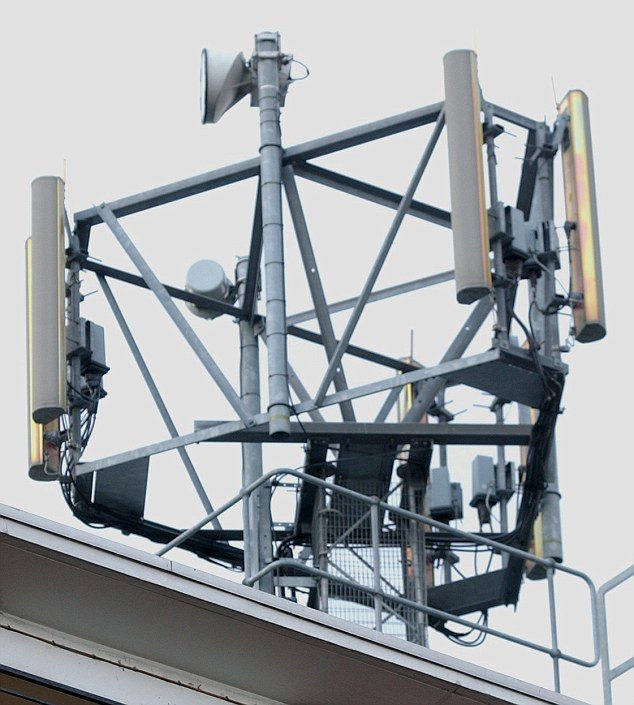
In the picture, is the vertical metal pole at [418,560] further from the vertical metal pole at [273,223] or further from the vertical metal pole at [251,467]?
the vertical metal pole at [273,223]

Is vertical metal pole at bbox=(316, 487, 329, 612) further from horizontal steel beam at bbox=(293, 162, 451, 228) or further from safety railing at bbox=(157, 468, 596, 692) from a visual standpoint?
horizontal steel beam at bbox=(293, 162, 451, 228)

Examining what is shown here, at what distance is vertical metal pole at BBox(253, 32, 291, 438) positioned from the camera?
73.5 ft

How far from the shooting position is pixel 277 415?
73.2 feet

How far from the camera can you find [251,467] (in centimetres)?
2458

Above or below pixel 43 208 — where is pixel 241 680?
below

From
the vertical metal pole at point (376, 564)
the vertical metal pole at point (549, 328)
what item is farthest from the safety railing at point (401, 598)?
the vertical metal pole at point (549, 328)

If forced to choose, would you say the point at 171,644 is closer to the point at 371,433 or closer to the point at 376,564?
the point at 376,564

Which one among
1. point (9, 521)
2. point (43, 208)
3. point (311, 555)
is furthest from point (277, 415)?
point (9, 521)

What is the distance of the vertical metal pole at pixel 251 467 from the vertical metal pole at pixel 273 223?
118cm

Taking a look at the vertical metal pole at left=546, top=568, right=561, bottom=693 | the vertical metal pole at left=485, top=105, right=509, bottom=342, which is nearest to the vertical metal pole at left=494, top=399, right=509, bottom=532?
the vertical metal pole at left=485, top=105, right=509, bottom=342

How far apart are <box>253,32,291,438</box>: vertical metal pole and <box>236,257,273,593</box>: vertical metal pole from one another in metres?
1.18

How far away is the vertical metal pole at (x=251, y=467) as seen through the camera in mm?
22859

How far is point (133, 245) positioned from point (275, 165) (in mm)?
1987

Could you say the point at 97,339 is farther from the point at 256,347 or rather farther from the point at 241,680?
the point at 241,680
